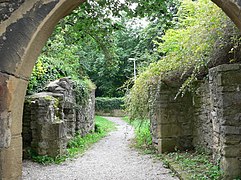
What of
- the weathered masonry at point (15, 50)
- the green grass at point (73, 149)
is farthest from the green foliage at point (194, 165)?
the weathered masonry at point (15, 50)

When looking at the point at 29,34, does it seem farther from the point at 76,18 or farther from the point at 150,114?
the point at 150,114

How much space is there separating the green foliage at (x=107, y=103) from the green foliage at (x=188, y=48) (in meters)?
17.0

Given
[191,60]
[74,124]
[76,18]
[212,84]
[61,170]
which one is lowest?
[61,170]

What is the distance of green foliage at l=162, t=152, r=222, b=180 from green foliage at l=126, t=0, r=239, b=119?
4.35 ft

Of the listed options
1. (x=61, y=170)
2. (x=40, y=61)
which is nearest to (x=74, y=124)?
(x=40, y=61)

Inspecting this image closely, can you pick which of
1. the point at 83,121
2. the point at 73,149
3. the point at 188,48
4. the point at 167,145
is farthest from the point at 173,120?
the point at 83,121

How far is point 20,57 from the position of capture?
2.23 m

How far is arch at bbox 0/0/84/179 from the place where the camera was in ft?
7.20

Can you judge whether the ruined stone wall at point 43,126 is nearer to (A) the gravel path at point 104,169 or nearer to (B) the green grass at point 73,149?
(B) the green grass at point 73,149

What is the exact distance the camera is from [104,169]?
6.67 metres

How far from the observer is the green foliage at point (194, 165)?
4758 millimetres

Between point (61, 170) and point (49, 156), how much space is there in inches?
40.4

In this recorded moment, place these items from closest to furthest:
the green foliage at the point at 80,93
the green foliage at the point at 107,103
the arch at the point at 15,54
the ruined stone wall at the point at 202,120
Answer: the arch at the point at 15,54 < the ruined stone wall at the point at 202,120 < the green foliage at the point at 80,93 < the green foliage at the point at 107,103

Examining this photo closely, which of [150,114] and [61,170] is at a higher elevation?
[150,114]
